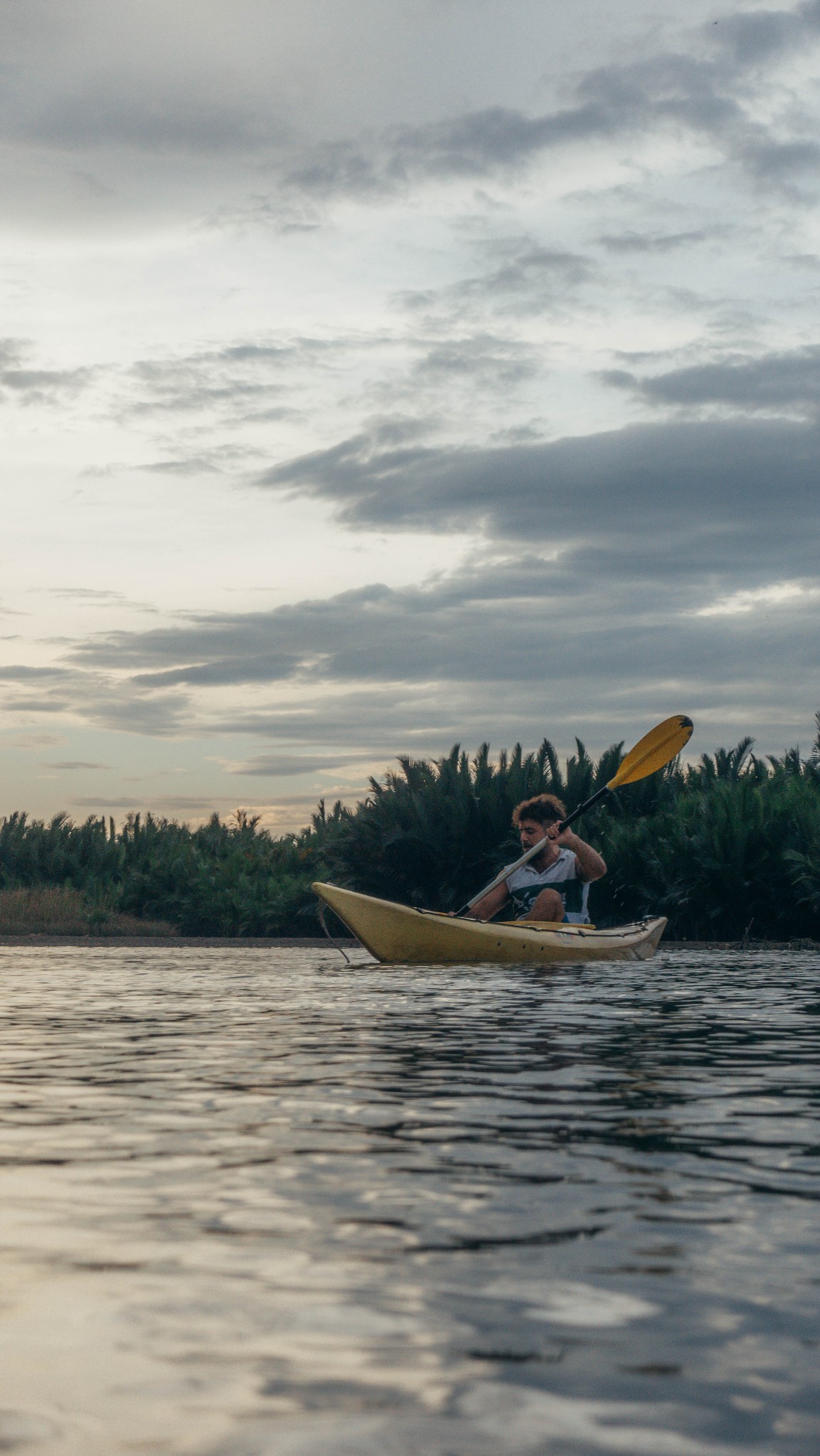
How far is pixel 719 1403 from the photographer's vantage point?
2.34m

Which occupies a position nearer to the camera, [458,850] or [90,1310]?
[90,1310]

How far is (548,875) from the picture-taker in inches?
590

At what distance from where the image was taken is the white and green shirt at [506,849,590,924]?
587 inches

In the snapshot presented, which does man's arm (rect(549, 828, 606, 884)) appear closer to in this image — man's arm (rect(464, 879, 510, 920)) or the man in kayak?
the man in kayak

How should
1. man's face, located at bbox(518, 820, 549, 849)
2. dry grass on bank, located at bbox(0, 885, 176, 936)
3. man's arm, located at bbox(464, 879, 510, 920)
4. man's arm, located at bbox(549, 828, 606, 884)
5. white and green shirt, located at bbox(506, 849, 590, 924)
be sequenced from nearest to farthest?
man's face, located at bbox(518, 820, 549, 849)
man's arm, located at bbox(549, 828, 606, 884)
white and green shirt, located at bbox(506, 849, 590, 924)
man's arm, located at bbox(464, 879, 510, 920)
dry grass on bank, located at bbox(0, 885, 176, 936)

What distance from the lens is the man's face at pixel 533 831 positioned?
47.5 feet

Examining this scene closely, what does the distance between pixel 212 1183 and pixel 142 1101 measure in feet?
4.99

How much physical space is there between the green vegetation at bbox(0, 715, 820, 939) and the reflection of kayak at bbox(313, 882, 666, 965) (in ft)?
13.8

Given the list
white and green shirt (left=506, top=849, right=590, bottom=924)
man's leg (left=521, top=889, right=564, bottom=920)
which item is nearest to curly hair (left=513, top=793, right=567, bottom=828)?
white and green shirt (left=506, top=849, right=590, bottom=924)

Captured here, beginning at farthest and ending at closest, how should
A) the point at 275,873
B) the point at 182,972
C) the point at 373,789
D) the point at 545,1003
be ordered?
the point at 275,873
the point at 373,789
the point at 182,972
the point at 545,1003

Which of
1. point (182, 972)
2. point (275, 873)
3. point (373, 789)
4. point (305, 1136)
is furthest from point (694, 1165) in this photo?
point (275, 873)

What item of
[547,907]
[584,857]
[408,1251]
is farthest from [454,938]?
[408,1251]

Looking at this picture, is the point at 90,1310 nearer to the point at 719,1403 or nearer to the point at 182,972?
the point at 719,1403

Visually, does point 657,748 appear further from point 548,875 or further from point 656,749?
point 548,875
